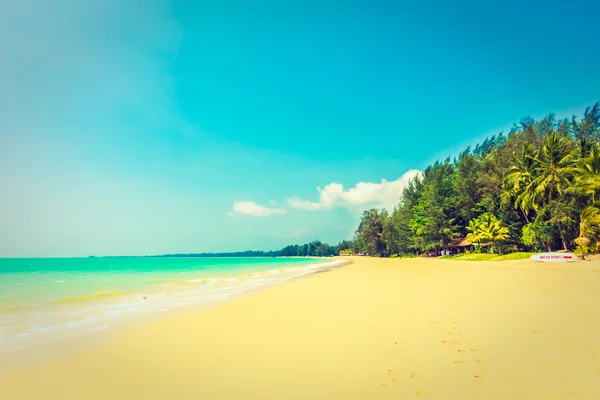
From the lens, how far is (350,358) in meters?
5.51

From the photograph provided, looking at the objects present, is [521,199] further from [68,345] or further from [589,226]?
[68,345]

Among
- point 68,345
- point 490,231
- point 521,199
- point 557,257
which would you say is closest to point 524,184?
point 521,199

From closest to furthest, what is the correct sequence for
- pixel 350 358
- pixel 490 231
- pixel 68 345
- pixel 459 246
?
1. pixel 350 358
2. pixel 68 345
3. pixel 490 231
4. pixel 459 246

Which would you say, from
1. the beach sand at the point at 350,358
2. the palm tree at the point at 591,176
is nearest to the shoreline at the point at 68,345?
the beach sand at the point at 350,358

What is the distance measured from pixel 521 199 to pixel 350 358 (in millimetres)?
45593

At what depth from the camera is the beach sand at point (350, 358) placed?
4.32m

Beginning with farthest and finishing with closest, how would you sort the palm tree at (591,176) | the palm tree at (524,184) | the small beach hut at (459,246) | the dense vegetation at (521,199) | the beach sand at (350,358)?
the small beach hut at (459,246), the palm tree at (524,184), the dense vegetation at (521,199), the palm tree at (591,176), the beach sand at (350,358)

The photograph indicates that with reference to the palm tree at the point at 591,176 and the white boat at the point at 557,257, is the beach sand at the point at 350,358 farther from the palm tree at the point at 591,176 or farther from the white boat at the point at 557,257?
the palm tree at the point at 591,176

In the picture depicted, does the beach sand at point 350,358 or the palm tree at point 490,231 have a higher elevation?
the palm tree at point 490,231

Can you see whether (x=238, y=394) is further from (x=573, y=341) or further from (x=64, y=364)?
(x=573, y=341)

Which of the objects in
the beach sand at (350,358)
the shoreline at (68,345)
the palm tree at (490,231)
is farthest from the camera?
the palm tree at (490,231)

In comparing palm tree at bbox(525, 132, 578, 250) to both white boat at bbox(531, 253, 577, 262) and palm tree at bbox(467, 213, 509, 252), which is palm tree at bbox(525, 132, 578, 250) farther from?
white boat at bbox(531, 253, 577, 262)

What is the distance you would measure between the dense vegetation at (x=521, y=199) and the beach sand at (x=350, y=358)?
3019 centimetres

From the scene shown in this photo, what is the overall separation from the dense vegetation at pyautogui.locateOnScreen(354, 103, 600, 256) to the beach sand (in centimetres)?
3019
